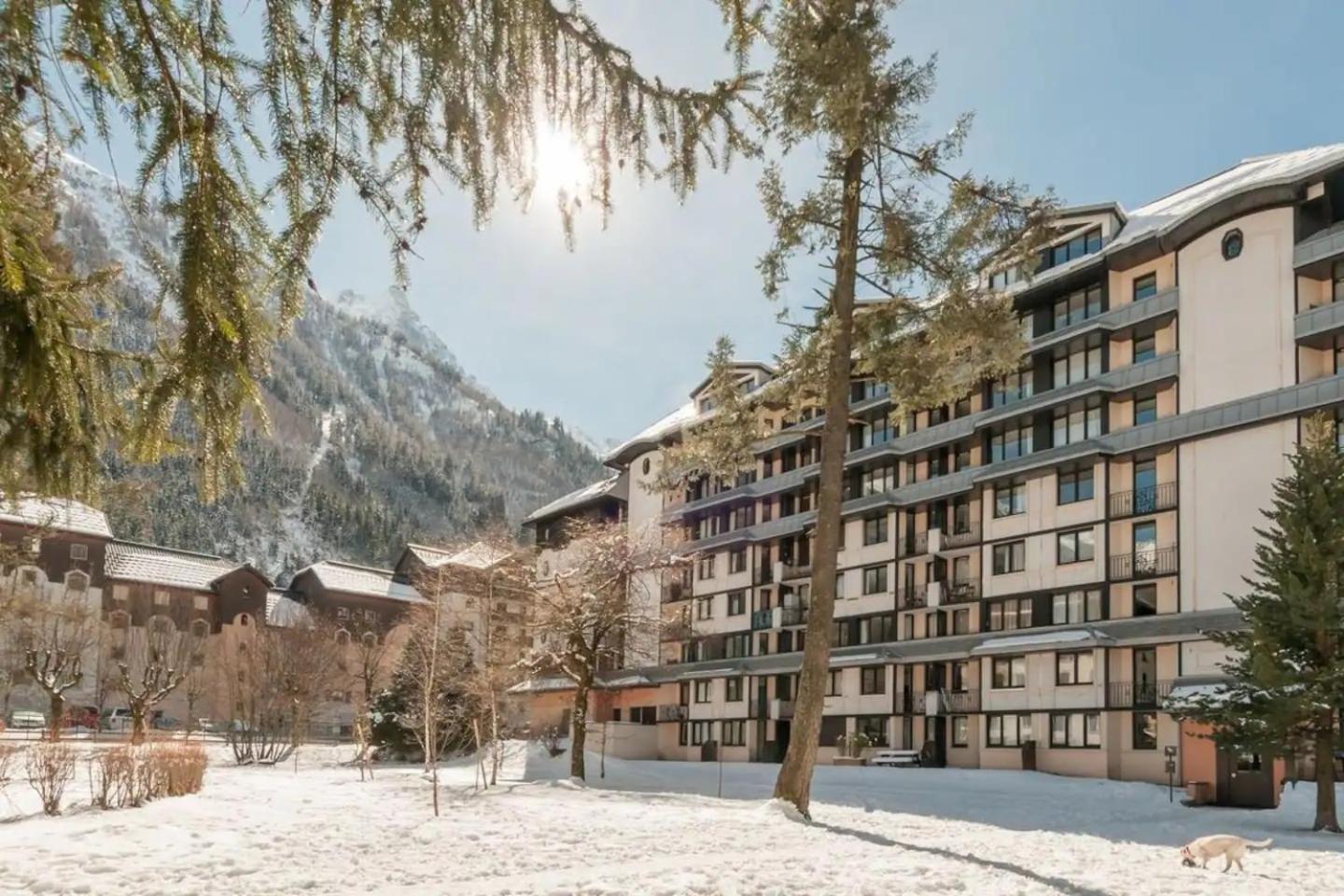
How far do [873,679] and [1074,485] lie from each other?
1463 centimetres

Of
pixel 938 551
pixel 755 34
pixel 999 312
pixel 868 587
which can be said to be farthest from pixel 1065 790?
pixel 755 34

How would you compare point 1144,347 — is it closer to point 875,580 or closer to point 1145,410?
point 1145,410

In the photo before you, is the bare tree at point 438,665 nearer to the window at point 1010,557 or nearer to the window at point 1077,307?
the window at point 1010,557

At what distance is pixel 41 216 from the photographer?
7.03 m

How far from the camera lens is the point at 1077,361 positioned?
5069 centimetres

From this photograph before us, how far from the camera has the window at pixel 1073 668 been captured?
47.4 m

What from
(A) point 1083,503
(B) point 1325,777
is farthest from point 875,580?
Answer: (B) point 1325,777

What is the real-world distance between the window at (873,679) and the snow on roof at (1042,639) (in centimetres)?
707

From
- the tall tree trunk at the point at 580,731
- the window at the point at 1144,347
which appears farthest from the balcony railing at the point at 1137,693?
the tall tree trunk at the point at 580,731

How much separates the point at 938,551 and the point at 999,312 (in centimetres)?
3567

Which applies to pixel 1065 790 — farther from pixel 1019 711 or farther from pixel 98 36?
pixel 98 36

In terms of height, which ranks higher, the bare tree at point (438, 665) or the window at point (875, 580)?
the window at point (875, 580)

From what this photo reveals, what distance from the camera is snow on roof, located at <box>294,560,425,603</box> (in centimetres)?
9794

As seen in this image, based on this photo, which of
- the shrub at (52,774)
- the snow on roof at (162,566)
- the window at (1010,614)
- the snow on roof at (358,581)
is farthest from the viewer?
the snow on roof at (358,581)
